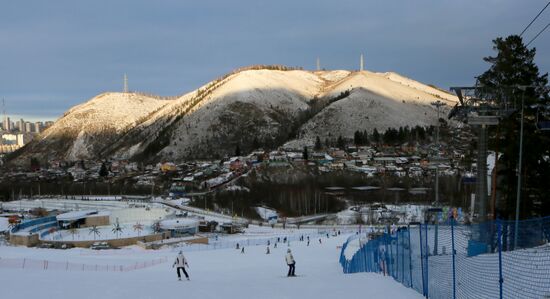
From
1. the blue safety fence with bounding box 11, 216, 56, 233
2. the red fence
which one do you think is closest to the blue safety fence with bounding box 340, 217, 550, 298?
the red fence

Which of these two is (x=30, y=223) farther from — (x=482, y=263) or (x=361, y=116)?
(x=361, y=116)

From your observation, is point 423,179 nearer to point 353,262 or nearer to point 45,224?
point 45,224

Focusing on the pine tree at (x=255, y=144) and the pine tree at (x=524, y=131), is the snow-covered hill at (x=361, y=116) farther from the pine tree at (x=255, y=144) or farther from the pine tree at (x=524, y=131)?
the pine tree at (x=524, y=131)

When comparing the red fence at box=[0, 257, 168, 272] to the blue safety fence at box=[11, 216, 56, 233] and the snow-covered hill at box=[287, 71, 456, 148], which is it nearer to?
the blue safety fence at box=[11, 216, 56, 233]

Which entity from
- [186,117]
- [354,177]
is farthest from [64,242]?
[186,117]

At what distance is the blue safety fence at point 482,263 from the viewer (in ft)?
24.7

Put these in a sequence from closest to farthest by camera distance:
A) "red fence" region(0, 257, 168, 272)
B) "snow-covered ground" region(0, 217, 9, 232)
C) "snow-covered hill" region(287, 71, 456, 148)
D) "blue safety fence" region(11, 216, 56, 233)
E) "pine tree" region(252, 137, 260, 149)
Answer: "red fence" region(0, 257, 168, 272) → "blue safety fence" region(11, 216, 56, 233) → "snow-covered ground" region(0, 217, 9, 232) → "pine tree" region(252, 137, 260, 149) → "snow-covered hill" region(287, 71, 456, 148)

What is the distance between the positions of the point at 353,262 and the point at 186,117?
17649 centimetres

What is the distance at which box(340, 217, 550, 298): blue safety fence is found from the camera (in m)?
7.54

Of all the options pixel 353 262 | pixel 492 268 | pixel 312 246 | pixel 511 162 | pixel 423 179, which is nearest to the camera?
pixel 492 268

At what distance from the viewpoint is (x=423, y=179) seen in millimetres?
94688

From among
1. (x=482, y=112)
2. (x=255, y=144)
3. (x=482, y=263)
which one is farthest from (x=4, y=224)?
(x=255, y=144)

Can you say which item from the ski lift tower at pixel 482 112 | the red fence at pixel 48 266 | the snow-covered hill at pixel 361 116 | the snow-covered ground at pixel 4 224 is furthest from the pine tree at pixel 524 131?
the snow-covered hill at pixel 361 116

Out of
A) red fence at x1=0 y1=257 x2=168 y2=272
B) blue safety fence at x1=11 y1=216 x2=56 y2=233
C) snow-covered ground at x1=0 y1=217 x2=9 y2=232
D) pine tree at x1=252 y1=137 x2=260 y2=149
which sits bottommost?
snow-covered ground at x1=0 y1=217 x2=9 y2=232
